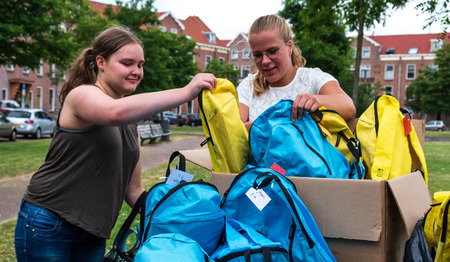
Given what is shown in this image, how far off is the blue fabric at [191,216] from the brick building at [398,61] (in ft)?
179

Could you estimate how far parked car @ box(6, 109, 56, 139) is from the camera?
20547 millimetres

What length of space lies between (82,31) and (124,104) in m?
23.9

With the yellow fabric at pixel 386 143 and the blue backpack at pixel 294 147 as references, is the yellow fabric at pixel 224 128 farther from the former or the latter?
the yellow fabric at pixel 386 143

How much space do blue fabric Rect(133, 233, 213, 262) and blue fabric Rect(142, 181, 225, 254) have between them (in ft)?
0.33

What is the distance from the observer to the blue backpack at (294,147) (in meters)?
1.99

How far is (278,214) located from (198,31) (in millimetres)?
57550

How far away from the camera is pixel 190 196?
1776mm

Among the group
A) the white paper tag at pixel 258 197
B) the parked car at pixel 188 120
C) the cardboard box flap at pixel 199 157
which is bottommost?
the parked car at pixel 188 120

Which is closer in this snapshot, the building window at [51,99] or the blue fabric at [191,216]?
the blue fabric at [191,216]

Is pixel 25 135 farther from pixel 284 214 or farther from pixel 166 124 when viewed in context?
pixel 284 214

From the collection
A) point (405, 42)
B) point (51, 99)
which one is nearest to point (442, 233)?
point (51, 99)

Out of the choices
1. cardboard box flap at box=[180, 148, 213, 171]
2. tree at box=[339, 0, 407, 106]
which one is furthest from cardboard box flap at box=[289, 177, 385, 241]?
tree at box=[339, 0, 407, 106]

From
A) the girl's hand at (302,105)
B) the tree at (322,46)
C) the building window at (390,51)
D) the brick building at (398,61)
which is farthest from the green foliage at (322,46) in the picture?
the building window at (390,51)

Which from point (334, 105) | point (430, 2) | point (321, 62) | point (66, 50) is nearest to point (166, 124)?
point (66, 50)
